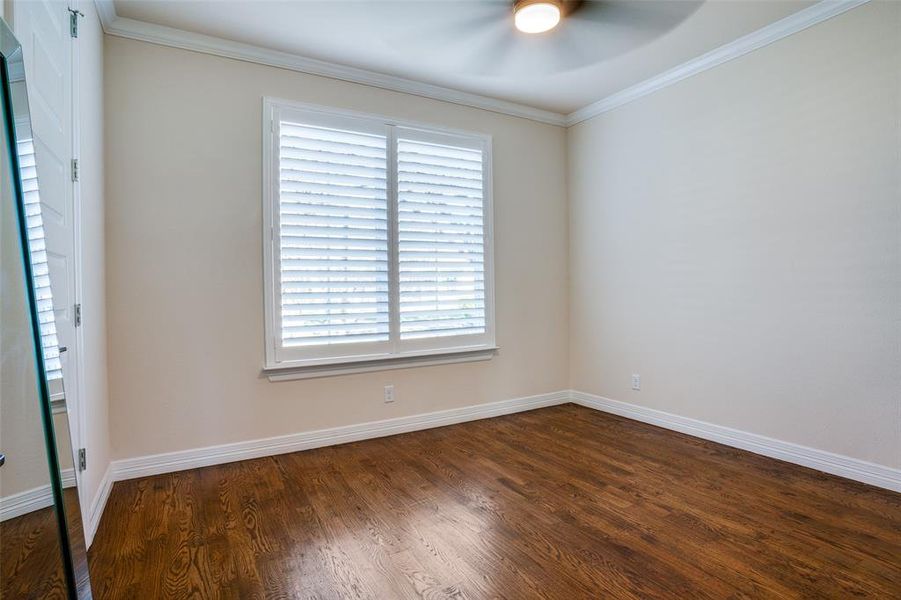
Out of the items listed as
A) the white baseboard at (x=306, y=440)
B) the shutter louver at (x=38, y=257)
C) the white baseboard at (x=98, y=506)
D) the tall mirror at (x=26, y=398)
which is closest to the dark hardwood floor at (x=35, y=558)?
the tall mirror at (x=26, y=398)

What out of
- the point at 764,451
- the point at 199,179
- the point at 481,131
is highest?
the point at 481,131

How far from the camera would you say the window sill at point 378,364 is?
325 cm

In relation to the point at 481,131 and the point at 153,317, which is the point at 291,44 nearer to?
the point at 481,131

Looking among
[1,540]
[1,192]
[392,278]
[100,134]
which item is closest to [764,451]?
[392,278]

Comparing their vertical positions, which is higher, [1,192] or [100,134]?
[100,134]

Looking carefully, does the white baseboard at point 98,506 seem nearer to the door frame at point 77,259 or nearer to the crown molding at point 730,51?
the door frame at point 77,259

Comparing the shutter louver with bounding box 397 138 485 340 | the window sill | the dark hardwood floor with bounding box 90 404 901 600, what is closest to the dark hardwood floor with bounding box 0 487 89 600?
the dark hardwood floor with bounding box 90 404 901 600

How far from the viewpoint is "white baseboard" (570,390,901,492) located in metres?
2.60

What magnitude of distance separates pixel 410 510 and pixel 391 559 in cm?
44

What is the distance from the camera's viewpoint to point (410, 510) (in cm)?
239

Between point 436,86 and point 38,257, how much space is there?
10.1 feet

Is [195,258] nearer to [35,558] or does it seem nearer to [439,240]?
[439,240]

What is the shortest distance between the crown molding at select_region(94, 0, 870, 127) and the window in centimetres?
30

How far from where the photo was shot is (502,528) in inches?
86.3
